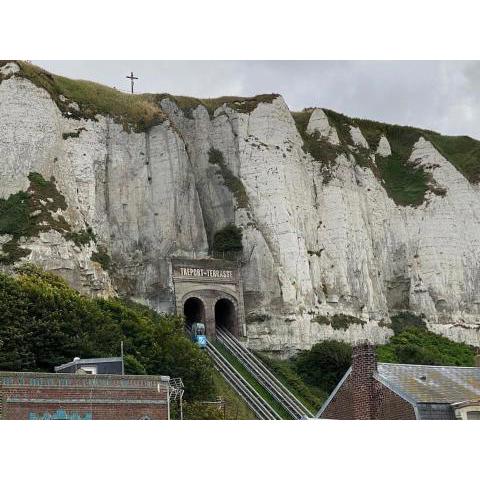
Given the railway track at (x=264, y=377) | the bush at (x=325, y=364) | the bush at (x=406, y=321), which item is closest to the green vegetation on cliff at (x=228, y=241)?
the railway track at (x=264, y=377)

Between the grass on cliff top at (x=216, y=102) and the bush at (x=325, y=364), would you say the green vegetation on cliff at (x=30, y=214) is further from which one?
the bush at (x=325, y=364)

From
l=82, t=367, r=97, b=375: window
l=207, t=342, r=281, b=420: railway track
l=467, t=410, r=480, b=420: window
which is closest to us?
l=467, t=410, r=480, b=420: window

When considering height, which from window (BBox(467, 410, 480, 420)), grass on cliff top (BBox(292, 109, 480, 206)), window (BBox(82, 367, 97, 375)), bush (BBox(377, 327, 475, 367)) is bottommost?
window (BBox(467, 410, 480, 420))

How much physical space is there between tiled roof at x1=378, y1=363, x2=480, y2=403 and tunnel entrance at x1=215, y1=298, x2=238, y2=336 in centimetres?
2972

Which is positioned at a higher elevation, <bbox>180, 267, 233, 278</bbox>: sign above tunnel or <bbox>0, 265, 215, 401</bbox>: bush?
<bbox>180, 267, 233, 278</bbox>: sign above tunnel

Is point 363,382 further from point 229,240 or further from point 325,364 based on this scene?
point 229,240

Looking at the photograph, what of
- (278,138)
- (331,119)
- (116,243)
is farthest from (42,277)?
(331,119)

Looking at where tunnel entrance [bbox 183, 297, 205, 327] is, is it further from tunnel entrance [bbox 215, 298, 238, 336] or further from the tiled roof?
the tiled roof

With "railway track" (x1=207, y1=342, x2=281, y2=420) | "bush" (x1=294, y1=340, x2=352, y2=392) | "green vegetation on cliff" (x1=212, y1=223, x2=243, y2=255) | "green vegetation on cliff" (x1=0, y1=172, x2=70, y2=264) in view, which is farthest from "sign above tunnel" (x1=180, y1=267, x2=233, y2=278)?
"green vegetation on cliff" (x1=0, y1=172, x2=70, y2=264)

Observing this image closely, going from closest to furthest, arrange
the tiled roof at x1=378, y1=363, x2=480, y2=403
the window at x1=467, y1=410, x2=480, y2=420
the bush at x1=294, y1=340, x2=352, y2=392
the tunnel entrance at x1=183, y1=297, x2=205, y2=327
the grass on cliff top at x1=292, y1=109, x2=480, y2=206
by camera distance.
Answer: the window at x1=467, y1=410, x2=480, y2=420
the tiled roof at x1=378, y1=363, x2=480, y2=403
the bush at x1=294, y1=340, x2=352, y2=392
the tunnel entrance at x1=183, y1=297, x2=205, y2=327
the grass on cliff top at x1=292, y1=109, x2=480, y2=206

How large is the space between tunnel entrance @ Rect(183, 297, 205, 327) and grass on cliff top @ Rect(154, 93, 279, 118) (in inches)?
582

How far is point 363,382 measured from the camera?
26.4 m

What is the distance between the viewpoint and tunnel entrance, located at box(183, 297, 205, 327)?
2234 inches

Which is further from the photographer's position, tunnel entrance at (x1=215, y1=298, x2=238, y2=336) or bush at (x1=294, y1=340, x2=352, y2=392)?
tunnel entrance at (x1=215, y1=298, x2=238, y2=336)
